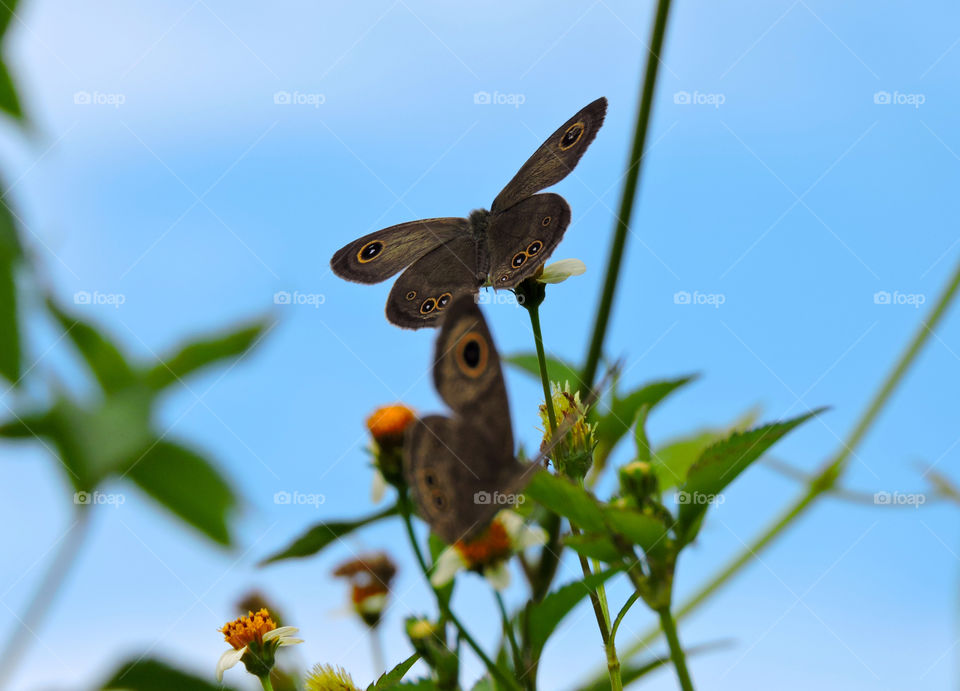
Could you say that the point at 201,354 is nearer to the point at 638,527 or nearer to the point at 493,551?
the point at 493,551

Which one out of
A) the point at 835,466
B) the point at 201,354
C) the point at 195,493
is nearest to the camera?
the point at 835,466

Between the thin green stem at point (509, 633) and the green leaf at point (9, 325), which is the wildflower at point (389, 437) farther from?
the green leaf at point (9, 325)

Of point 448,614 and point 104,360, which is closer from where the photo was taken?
point 448,614

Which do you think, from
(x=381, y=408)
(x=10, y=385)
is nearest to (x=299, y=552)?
(x=381, y=408)

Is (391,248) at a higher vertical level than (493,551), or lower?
higher

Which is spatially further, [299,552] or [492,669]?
[299,552]

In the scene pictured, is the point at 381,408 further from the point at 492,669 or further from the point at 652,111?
the point at 652,111

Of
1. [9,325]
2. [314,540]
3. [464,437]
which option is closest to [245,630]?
[314,540]

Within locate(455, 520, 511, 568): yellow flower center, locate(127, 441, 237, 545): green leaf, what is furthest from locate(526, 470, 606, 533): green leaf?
locate(127, 441, 237, 545): green leaf
